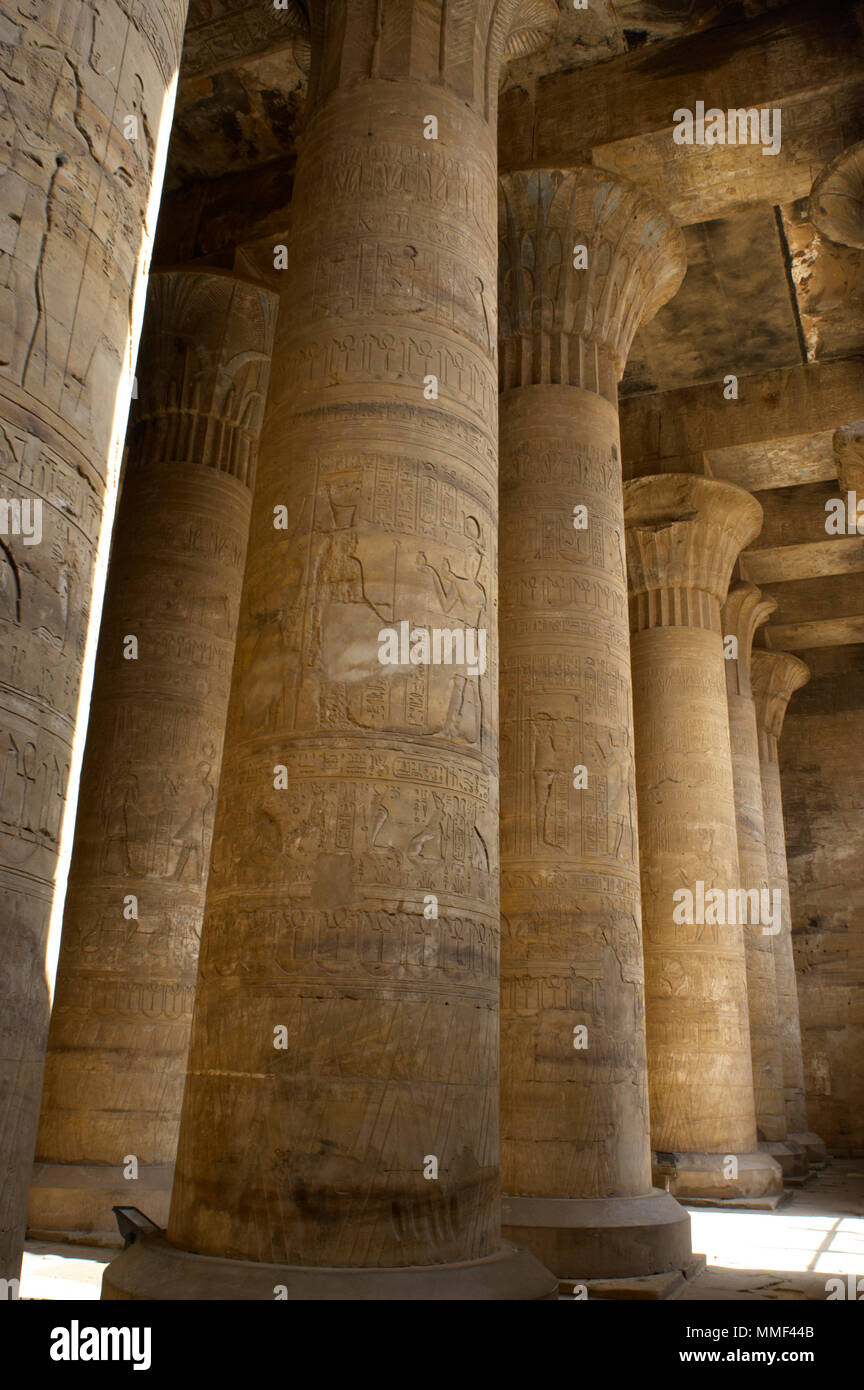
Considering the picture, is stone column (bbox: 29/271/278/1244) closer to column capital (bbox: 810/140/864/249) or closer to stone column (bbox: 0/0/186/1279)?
column capital (bbox: 810/140/864/249)

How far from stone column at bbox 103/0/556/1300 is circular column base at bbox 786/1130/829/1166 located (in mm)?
12763

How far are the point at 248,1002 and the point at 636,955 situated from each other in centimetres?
375

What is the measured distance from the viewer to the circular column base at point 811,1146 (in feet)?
51.1

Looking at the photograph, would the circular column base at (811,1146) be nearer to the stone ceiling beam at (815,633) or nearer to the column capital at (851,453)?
the stone ceiling beam at (815,633)

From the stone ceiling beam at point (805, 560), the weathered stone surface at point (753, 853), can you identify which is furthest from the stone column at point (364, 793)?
the stone ceiling beam at point (805, 560)

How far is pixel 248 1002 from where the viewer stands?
4.16 m

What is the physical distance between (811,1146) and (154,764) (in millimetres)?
11969

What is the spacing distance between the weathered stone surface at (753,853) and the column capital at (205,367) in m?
7.59

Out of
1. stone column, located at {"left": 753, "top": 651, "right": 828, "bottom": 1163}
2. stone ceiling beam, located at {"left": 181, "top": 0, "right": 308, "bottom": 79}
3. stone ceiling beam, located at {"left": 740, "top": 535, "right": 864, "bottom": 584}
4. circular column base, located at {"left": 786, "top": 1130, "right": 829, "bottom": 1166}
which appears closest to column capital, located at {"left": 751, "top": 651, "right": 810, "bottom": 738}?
stone column, located at {"left": 753, "top": 651, "right": 828, "bottom": 1163}

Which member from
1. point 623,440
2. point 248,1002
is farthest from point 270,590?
point 623,440

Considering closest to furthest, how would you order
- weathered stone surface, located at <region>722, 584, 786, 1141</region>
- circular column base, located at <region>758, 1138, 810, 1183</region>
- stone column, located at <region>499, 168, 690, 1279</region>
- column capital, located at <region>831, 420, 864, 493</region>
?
stone column, located at <region>499, 168, 690, 1279</region>
column capital, located at <region>831, 420, 864, 493</region>
circular column base, located at <region>758, 1138, 810, 1183</region>
weathered stone surface, located at <region>722, 584, 786, 1141</region>

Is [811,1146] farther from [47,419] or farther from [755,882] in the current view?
[47,419]

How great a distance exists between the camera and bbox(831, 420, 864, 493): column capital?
977cm

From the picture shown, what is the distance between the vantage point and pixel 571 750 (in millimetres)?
7445
